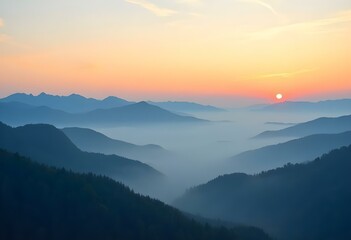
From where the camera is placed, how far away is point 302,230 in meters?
169

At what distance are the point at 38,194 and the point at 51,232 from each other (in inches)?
620

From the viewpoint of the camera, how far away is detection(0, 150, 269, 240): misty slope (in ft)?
363

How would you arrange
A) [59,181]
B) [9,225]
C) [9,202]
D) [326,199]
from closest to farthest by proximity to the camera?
[9,225]
[9,202]
[59,181]
[326,199]

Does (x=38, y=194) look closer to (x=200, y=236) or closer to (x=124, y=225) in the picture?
(x=124, y=225)

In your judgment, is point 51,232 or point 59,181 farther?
point 59,181

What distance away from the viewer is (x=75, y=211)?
396 feet

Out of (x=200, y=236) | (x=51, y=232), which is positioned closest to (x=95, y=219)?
(x=51, y=232)

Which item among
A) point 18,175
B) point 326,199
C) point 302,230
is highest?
point 18,175

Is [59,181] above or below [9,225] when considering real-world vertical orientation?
above

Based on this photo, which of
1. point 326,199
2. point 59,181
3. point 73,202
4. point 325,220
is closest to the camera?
point 73,202

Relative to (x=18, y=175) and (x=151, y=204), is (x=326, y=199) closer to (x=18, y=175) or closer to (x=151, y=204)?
(x=151, y=204)

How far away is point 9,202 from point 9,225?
927 centimetres

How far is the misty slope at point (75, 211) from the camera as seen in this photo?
11062cm

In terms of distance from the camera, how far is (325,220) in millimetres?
168250
